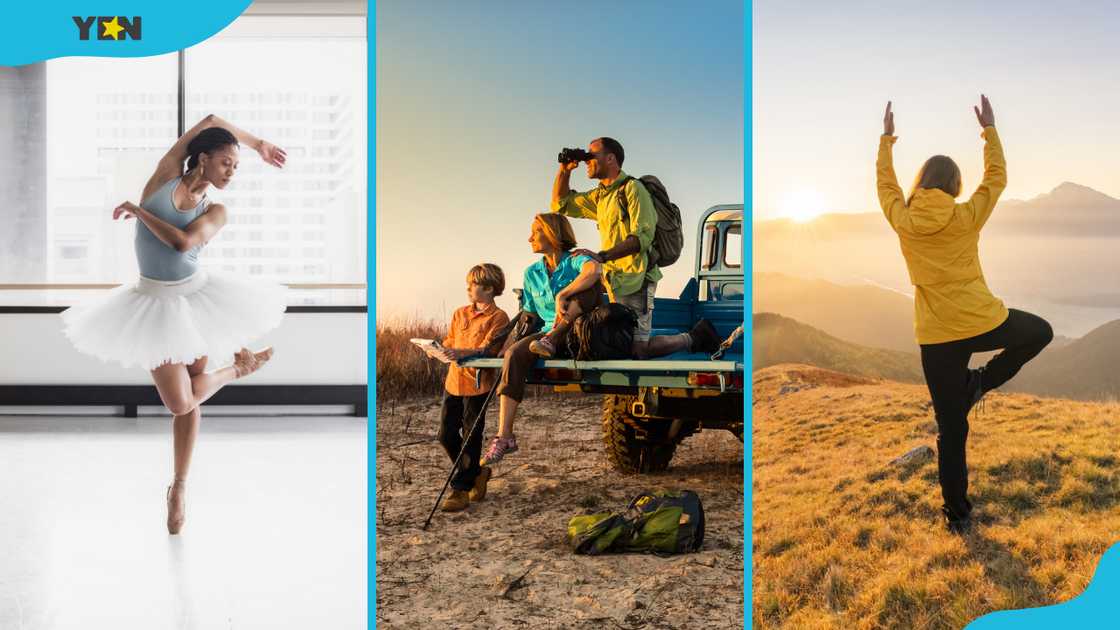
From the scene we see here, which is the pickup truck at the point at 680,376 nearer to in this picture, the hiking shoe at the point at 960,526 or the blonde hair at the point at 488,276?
the blonde hair at the point at 488,276

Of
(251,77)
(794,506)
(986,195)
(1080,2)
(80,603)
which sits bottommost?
(80,603)

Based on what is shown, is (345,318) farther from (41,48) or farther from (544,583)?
(544,583)

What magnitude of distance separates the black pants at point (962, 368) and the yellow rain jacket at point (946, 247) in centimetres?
4

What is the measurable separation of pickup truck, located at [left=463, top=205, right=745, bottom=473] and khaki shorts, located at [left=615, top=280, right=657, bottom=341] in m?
0.03

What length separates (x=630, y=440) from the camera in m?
3.96

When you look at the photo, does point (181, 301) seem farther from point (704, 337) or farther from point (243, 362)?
point (704, 337)

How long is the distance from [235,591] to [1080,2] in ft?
12.8

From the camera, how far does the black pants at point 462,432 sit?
3.98 meters

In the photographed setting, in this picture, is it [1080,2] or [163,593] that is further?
[163,593]

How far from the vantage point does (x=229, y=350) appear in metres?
4.55

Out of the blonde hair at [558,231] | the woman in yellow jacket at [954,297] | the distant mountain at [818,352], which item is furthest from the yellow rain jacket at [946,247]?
the blonde hair at [558,231]

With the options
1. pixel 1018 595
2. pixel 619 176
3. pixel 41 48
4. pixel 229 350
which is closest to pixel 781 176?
pixel 619 176

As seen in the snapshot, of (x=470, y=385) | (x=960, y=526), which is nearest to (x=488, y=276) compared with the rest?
(x=470, y=385)

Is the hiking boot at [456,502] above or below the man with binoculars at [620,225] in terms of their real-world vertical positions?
below
